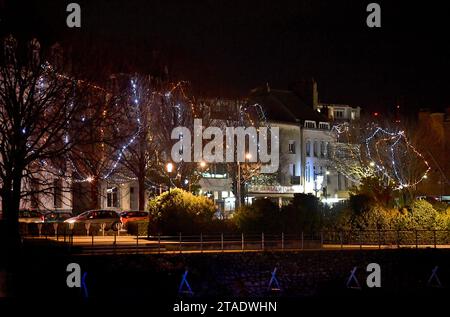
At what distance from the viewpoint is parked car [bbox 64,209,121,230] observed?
59031 mm

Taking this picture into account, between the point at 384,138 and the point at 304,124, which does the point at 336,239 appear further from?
the point at 304,124

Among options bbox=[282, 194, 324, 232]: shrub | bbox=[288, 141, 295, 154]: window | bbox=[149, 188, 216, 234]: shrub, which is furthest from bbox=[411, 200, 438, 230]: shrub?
bbox=[288, 141, 295, 154]: window

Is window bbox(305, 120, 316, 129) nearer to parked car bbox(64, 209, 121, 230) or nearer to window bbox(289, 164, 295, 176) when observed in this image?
window bbox(289, 164, 295, 176)

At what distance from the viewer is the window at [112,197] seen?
249ft

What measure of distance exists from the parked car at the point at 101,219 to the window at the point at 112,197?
1469cm

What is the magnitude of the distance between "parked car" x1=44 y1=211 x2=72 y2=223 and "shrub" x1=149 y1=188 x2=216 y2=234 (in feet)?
49.0

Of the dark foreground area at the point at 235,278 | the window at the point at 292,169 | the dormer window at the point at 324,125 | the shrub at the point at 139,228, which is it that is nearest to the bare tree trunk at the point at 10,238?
the dark foreground area at the point at 235,278

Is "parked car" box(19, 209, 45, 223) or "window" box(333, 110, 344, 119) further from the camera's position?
"window" box(333, 110, 344, 119)

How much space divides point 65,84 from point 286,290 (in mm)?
17477

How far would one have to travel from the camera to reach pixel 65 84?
45625 mm

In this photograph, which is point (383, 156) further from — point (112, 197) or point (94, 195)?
point (94, 195)

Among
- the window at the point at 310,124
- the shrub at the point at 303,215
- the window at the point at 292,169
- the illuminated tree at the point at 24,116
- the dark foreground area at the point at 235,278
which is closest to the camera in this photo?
the dark foreground area at the point at 235,278

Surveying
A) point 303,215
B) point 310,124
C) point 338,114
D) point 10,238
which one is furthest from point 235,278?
point 338,114

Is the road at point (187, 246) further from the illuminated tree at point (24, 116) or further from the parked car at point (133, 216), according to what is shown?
the parked car at point (133, 216)
